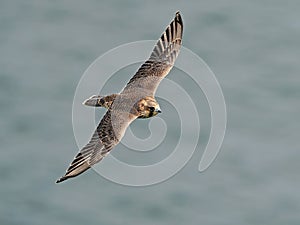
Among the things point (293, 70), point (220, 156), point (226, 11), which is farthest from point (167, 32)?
point (226, 11)

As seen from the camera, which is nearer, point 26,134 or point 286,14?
point 26,134

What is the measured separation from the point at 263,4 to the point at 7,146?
12.7 meters

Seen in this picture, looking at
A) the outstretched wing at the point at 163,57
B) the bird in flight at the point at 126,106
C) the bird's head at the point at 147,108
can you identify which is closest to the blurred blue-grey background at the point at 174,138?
the outstretched wing at the point at 163,57

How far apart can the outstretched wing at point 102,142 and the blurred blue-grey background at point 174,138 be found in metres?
12.6

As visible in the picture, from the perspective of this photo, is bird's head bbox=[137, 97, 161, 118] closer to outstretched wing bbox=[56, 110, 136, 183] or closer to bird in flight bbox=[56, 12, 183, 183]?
bird in flight bbox=[56, 12, 183, 183]

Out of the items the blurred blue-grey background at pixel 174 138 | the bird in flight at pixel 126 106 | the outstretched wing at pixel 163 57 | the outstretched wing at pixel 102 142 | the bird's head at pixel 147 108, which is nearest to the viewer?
the outstretched wing at pixel 102 142

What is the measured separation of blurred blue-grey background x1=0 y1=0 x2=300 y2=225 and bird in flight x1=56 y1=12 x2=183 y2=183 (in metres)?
10.9

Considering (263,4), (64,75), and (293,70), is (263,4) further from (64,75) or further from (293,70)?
(64,75)

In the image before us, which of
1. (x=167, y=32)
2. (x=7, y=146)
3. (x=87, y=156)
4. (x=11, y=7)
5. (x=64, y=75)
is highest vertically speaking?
(x=11, y=7)

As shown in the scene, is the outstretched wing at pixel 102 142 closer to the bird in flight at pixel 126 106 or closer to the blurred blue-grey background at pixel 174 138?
the bird in flight at pixel 126 106

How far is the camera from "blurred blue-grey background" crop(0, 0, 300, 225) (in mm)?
35625

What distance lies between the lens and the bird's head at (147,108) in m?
22.8

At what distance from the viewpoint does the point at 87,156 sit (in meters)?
22.4

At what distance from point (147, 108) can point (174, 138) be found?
13610mm
